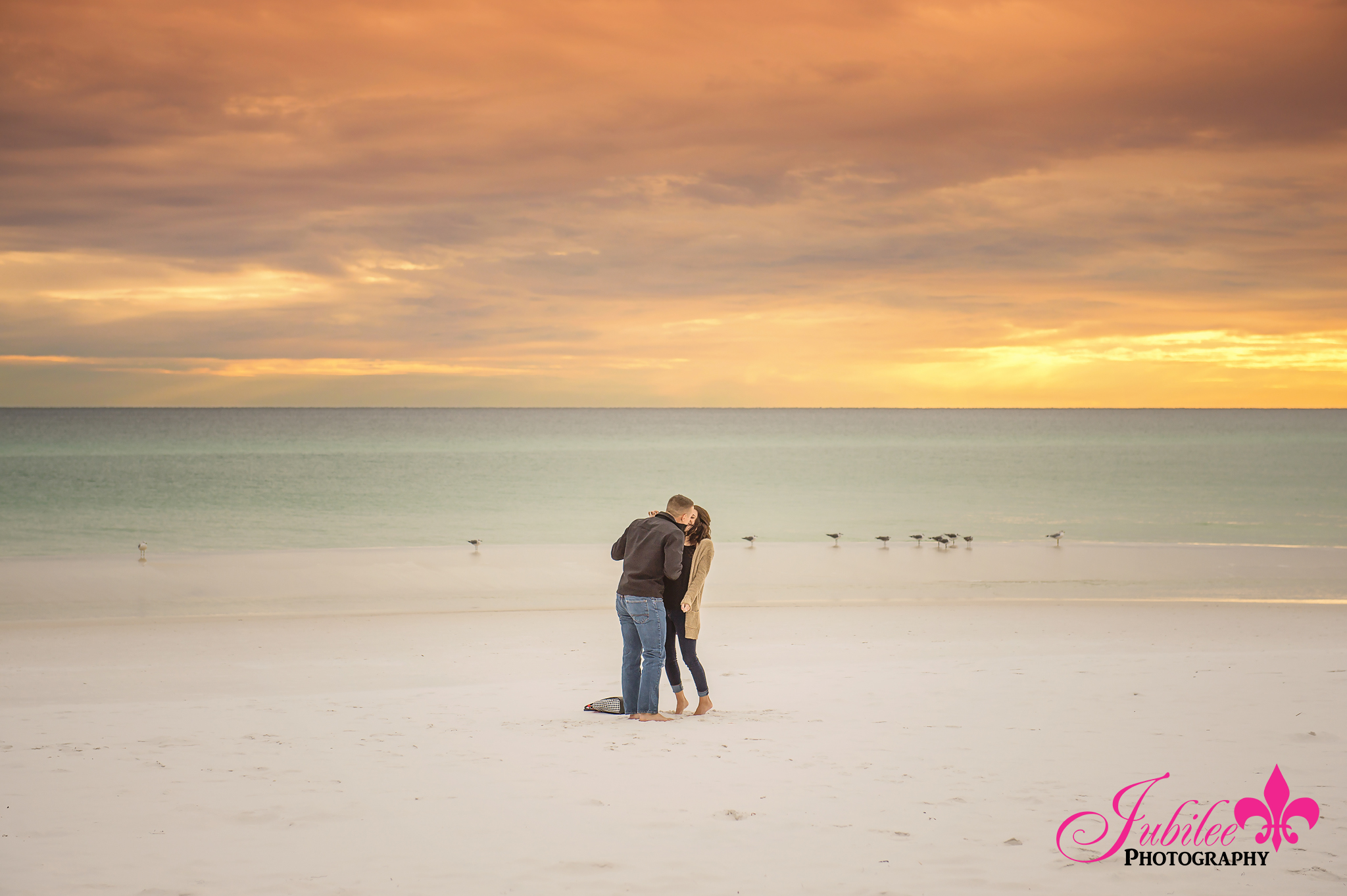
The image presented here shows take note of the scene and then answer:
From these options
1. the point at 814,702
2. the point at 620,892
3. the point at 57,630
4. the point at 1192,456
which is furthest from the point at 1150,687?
the point at 1192,456

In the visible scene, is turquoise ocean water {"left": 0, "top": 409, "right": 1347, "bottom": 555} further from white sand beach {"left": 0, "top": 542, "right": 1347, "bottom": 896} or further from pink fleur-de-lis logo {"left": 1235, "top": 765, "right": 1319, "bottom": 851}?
pink fleur-de-lis logo {"left": 1235, "top": 765, "right": 1319, "bottom": 851}

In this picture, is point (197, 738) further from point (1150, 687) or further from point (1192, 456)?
point (1192, 456)

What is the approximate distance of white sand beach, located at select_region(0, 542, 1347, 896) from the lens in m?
4.75

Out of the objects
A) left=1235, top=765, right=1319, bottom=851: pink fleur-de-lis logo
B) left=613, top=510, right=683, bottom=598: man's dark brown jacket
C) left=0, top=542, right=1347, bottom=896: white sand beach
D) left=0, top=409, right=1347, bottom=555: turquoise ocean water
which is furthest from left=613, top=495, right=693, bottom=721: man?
left=0, top=409, right=1347, bottom=555: turquoise ocean water

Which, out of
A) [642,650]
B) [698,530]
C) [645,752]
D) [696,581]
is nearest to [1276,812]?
[645,752]

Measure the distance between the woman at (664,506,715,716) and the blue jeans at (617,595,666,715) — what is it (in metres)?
0.16

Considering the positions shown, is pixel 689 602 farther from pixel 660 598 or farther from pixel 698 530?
pixel 698 530

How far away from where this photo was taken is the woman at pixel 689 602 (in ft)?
25.4

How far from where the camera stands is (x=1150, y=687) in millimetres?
8445

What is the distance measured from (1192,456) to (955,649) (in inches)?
2924

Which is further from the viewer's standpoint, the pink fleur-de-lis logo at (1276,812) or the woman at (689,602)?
the woman at (689,602)

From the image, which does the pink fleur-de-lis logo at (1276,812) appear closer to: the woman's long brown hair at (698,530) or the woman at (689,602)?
the woman at (689,602)

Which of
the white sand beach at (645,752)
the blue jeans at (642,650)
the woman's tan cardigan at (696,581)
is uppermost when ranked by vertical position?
the woman's tan cardigan at (696,581)

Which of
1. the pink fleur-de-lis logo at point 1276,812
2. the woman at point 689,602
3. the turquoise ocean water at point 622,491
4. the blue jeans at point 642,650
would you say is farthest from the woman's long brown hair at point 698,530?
the turquoise ocean water at point 622,491
